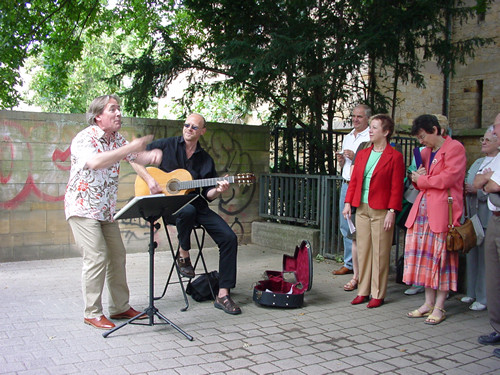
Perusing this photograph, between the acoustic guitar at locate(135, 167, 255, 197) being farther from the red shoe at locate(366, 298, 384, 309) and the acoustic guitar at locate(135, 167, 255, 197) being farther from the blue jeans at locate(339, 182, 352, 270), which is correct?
the red shoe at locate(366, 298, 384, 309)

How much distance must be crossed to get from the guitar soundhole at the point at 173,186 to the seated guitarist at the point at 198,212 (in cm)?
18

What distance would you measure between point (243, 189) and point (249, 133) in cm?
99

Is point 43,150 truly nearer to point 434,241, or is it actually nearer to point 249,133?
point 249,133

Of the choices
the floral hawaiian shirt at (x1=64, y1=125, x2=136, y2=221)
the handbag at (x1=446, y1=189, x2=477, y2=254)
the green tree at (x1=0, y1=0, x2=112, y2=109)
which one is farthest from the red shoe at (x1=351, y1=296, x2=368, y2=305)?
the green tree at (x1=0, y1=0, x2=112, y2=109)

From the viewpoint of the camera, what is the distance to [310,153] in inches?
347

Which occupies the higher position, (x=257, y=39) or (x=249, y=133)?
(x=257, y=39)

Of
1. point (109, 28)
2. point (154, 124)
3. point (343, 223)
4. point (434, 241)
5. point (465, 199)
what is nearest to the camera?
point (434, 241)

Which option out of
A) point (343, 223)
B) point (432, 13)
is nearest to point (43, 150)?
point (343, 223)

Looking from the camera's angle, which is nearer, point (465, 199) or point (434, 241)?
point (434, 241)

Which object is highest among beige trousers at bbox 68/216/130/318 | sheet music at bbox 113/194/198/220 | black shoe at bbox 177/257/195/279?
sheet music at bbox 113/194/198/220

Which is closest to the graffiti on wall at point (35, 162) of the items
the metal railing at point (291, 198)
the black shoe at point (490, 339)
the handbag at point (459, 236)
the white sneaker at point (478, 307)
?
the metal railing at point (291, 198)

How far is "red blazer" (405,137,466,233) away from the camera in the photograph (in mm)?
4742

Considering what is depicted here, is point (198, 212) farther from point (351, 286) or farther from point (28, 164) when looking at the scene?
point (28, 164)

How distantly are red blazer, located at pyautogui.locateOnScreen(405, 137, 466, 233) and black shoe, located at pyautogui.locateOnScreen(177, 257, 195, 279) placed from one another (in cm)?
253
